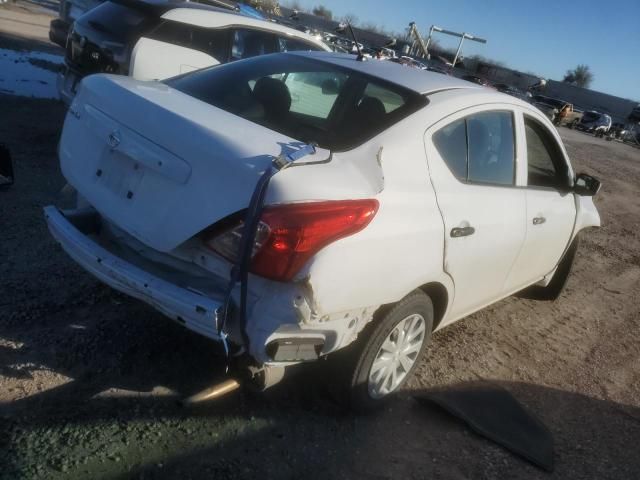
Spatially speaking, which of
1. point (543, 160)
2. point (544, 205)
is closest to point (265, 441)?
point (544, 205)

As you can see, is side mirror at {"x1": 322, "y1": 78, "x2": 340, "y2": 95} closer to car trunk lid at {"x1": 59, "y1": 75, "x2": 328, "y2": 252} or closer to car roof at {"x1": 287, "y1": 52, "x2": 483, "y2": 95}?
car roof at {"x1": 287, "y1": 52, "x2": 483, "y2": 95}

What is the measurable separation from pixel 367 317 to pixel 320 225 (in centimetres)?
60

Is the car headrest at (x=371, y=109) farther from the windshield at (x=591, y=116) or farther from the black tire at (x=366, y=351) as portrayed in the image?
the windshield at (x=591, y=116)

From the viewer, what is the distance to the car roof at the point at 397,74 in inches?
132

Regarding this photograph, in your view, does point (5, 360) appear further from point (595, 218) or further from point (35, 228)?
point (595, 218)

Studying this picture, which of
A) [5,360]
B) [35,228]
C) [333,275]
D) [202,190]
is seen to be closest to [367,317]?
[333,275]

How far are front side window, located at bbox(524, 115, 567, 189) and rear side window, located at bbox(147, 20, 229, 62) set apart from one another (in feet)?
12.7

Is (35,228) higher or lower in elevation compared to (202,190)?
lower

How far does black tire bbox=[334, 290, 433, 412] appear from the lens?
2852 millimetres

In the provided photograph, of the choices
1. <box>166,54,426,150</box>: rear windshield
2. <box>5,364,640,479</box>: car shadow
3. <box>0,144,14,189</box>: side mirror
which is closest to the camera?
<box>5,364,640,479</box>: car shadow

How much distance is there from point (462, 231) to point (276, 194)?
1.24 meters

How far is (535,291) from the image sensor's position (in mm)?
5449

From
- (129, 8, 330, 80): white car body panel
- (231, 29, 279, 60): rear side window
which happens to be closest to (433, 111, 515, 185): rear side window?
(129, 8, 330, 80): white car body panel

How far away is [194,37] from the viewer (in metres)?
6.54
